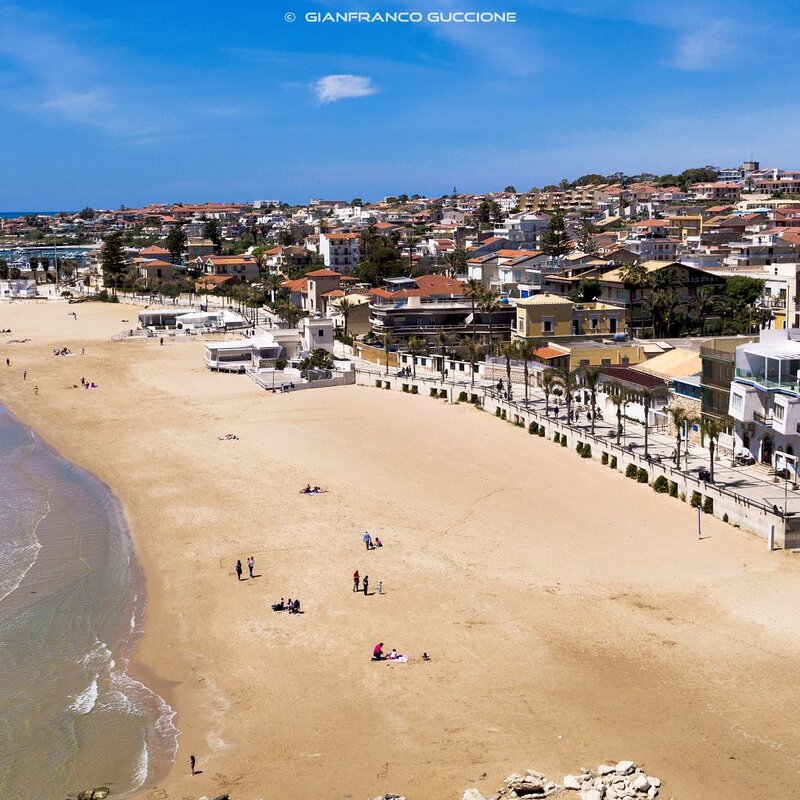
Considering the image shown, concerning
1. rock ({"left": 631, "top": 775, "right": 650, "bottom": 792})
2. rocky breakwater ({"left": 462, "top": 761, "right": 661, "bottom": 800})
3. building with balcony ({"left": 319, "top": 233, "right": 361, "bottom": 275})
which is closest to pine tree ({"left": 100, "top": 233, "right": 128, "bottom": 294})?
building with balcony ({"left": 319, "top": 233, "right": 361, "bottom": 275})

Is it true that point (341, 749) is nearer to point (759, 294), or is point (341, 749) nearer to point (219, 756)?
point (219, 756)

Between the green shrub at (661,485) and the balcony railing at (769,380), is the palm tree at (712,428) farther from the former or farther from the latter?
the balcony railing at (769,380)

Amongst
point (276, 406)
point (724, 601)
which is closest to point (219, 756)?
point (724, 601)

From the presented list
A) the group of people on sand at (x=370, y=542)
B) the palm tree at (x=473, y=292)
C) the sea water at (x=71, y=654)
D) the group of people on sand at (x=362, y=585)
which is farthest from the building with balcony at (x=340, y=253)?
the group of people on sand at (x=362, y=585)

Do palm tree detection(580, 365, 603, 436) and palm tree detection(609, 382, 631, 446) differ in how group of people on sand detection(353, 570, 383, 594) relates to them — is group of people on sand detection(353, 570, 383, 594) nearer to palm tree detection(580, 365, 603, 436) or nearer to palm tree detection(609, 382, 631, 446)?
palm tree detection(609, 382, 631, 446)

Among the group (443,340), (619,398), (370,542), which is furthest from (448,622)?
(443,340)

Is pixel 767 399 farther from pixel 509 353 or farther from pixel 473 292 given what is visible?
pixel 473 292
